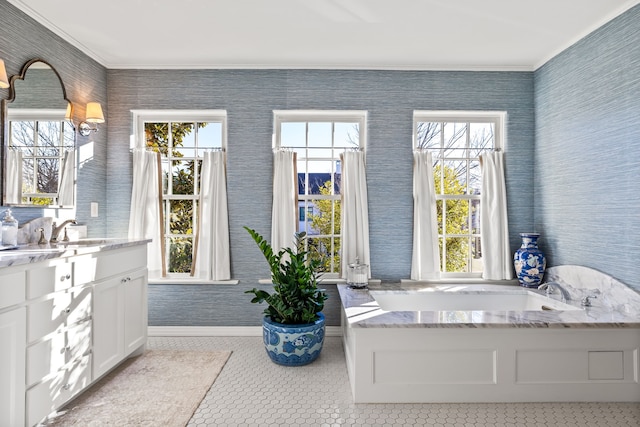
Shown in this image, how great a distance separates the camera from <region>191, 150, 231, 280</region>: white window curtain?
10.8 feet

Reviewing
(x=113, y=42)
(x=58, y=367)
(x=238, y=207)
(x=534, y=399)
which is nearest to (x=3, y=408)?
(x=58, y=367)

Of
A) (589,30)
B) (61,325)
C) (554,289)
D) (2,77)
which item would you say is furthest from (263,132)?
(554,289)

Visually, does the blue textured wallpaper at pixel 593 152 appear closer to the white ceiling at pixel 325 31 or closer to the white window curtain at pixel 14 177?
the white ceiling at pixel 325 31

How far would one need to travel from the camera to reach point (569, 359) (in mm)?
2221

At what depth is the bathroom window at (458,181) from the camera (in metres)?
3.51

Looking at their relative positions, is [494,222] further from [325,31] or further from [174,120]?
[174,120]

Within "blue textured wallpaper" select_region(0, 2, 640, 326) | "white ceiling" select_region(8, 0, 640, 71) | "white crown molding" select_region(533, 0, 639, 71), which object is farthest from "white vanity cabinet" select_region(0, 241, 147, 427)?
"white crown molding" select_region(533, 0, 639, 71)

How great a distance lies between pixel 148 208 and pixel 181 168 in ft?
1.60

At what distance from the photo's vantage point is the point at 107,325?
2.36 m

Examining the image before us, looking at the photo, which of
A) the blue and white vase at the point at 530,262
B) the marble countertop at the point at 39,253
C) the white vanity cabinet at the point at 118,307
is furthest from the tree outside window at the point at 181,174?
the blue and white vase at the point at 530,262

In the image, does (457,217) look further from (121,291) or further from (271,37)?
(121,291)

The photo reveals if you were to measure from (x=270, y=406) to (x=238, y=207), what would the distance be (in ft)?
5.82

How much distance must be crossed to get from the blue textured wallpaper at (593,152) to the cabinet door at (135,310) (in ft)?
11.3

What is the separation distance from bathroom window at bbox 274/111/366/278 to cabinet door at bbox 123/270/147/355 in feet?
4.78
